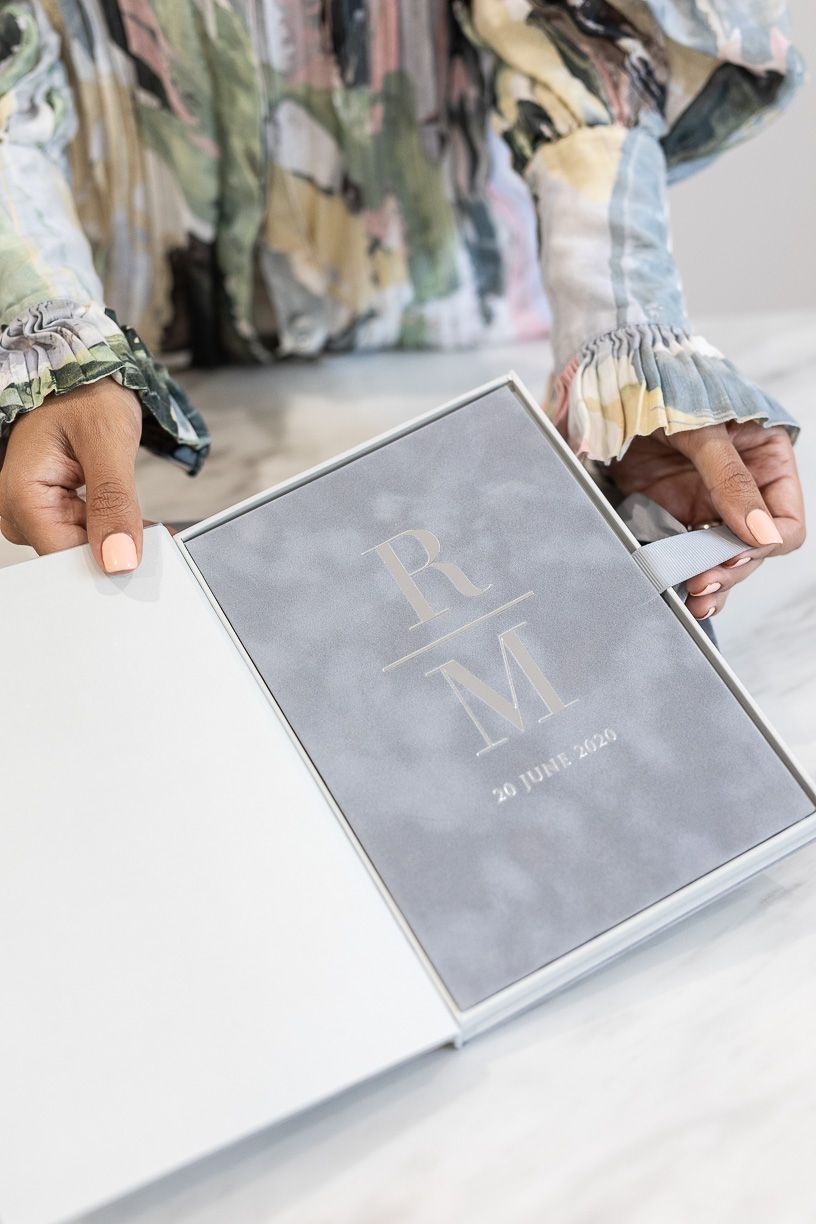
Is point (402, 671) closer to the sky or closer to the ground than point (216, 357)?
closer to the ground

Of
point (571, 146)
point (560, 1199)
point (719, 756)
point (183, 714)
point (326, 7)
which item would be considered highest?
point (326, 7)

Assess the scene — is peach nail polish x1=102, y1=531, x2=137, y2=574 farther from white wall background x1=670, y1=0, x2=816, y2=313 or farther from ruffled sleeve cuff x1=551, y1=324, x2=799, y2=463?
white wall background x1=670, y1=0, x2=816, y2=313

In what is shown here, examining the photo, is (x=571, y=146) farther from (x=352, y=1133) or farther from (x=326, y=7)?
(x=352, y=1133)

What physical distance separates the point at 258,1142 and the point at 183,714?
0.51ft

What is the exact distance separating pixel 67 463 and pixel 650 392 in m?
0.25

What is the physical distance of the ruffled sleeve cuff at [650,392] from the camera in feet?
1.46

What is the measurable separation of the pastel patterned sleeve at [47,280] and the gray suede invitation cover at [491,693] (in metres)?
0.10

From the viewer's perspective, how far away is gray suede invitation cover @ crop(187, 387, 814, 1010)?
360 mm

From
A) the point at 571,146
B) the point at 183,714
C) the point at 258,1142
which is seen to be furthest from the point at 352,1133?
the point at 571,146

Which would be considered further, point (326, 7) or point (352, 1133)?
point (326, 7)

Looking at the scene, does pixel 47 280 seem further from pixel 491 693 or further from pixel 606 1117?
pixel 606 1117

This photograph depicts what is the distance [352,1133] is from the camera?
375 millimetres

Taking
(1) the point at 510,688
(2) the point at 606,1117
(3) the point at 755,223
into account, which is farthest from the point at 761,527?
(3) the point at 755,223

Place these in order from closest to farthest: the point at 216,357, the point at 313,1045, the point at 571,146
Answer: the point at 313,1045 → the point at 571,146 → the point at 216,357
